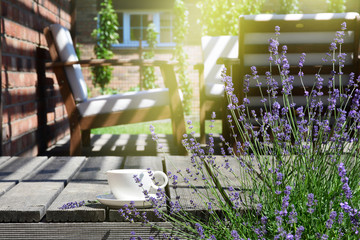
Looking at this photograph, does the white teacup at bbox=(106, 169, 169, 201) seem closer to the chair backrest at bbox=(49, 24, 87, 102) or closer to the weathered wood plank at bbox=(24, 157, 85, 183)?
the weathered wood plank at bbox=(24, 157, 85, 183)

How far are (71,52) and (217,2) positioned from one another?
491 cm

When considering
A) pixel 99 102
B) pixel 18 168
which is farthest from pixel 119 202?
pixel 99 102

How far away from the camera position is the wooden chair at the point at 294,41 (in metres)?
3.47

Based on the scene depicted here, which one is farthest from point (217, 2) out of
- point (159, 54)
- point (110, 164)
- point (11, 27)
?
point (110, 164)

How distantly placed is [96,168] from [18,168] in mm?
363

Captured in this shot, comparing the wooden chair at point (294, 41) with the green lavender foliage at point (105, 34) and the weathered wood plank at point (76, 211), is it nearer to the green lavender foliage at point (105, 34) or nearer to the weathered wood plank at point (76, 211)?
the weathered wood plank at point (76, 211)

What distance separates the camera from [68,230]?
152 cm

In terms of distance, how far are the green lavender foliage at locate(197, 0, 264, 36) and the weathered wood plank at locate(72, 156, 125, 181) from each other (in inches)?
238

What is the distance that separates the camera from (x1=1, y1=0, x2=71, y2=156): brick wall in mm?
3301

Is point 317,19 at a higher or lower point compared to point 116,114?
higher

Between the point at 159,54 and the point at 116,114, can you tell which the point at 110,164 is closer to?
the point at 116,114

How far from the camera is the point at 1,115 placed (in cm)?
316

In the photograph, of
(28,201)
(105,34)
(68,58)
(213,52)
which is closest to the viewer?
(28,201)

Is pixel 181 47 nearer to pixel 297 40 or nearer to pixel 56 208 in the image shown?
pixel 297 40
